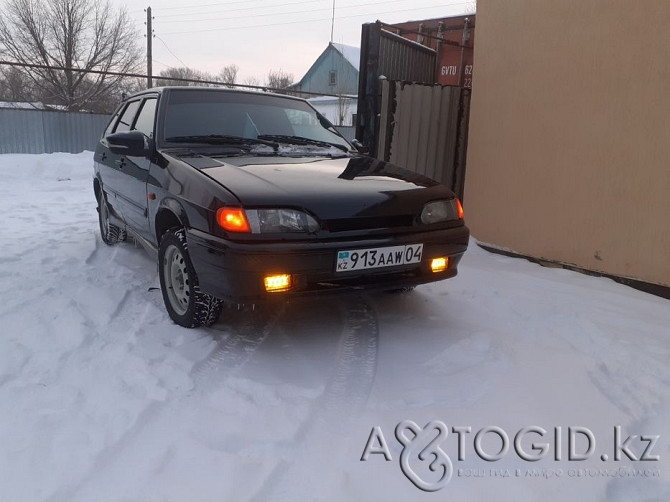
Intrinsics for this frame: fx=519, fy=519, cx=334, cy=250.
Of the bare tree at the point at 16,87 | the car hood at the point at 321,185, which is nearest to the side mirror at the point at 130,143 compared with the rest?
the car hood at the point at 321,185

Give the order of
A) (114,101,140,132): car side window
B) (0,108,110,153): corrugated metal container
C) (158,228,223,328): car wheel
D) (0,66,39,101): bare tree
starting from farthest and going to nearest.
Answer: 1. (0,66,39,101): bare tree
2. (0,108,110,153): corrugated metal container
3. (114,101,140,132): car side window
4. (158,228,223,328): car wheel

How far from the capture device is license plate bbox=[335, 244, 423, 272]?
2.76m

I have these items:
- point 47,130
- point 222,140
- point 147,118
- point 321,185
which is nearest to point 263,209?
point 321,185

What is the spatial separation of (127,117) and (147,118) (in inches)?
33.1

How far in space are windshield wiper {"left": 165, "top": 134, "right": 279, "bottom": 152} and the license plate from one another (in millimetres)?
1246

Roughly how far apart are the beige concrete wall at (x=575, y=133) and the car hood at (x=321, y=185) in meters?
1.83

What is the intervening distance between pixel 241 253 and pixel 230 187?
382 millimetres

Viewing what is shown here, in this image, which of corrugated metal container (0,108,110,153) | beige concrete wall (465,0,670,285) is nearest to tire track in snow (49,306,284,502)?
beige concrete wall (465,0,670,285)

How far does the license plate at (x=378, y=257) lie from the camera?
276 centimetres

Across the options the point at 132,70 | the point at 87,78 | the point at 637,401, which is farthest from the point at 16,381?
the point at 132,70

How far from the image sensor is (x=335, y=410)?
7.70 feet

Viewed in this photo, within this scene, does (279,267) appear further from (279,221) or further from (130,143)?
(130,143)

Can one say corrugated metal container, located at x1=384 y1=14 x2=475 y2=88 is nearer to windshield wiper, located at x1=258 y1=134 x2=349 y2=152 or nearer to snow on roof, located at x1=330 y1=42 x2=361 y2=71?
windshield wiper, located at x1=258 y1=134 x2=349 y2=152

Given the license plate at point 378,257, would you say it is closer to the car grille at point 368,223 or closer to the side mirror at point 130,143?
the car grille at point 368,223
